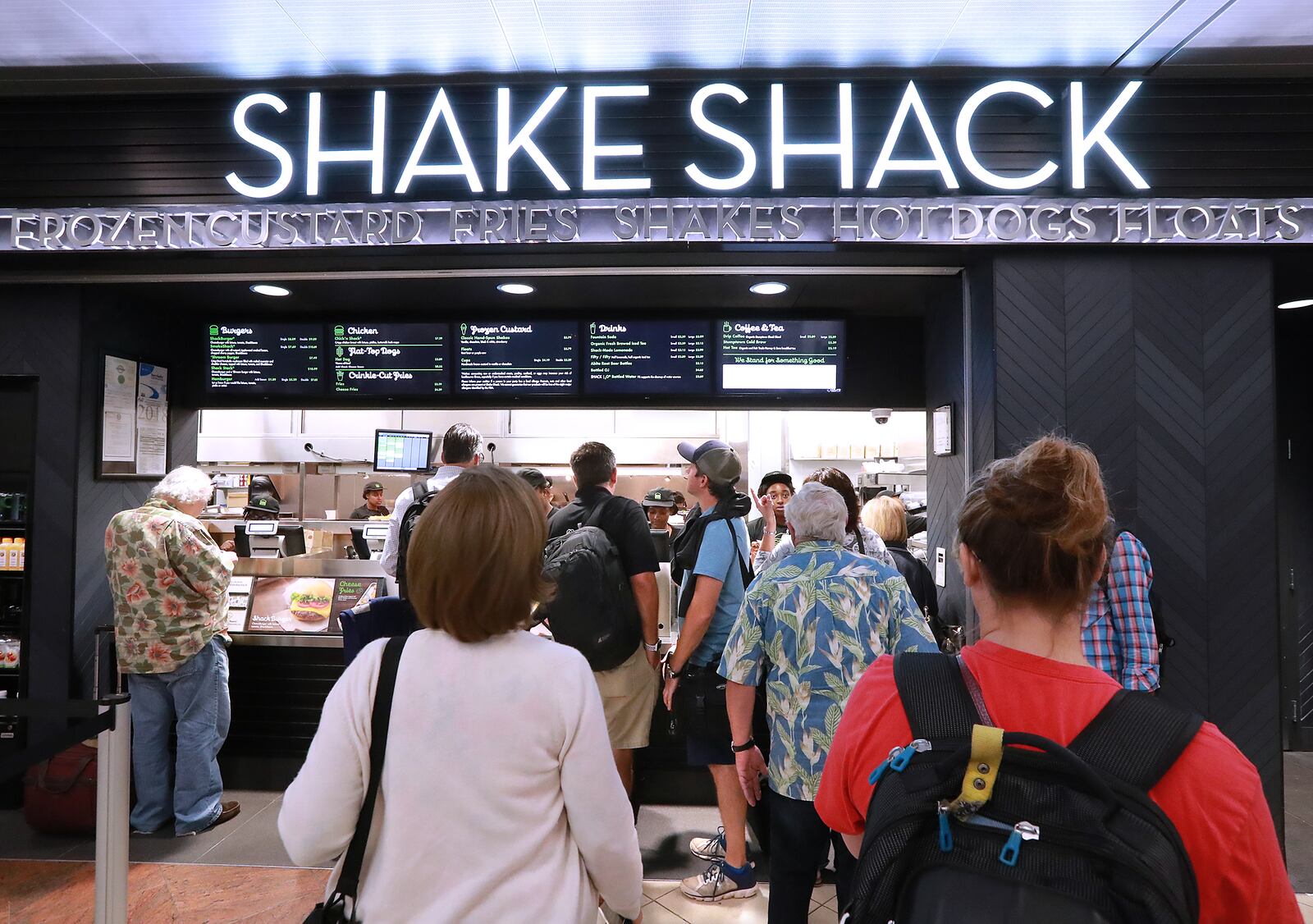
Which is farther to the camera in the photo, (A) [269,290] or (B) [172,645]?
(A) [269,290]

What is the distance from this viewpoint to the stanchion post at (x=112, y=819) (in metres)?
1.90

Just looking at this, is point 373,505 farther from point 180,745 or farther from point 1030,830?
point 1030,830

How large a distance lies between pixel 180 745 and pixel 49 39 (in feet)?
11.3

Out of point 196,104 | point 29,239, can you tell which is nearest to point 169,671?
point 29,239

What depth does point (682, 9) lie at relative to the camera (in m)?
3.23

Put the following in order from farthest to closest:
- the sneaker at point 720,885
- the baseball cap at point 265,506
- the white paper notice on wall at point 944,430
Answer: the baseball cap at point 265,506
the white paper notice on wall at point 944,430
the sneaker at point 720,885

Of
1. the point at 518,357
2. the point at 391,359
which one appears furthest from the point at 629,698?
the point at 391,359

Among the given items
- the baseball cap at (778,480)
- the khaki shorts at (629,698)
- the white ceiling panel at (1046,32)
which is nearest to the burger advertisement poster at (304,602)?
the khaki shorts at (629,698)

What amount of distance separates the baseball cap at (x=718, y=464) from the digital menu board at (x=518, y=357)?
1.74 meters

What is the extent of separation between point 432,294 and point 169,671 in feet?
7.98

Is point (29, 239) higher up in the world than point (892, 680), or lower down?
higher up

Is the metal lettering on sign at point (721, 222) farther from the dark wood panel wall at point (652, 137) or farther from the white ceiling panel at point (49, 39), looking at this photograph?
the white ceiling panel at point (49, 39)

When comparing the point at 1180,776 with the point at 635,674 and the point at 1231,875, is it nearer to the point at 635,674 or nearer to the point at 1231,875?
the point at 1231,875

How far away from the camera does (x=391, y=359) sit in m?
4.79
